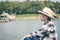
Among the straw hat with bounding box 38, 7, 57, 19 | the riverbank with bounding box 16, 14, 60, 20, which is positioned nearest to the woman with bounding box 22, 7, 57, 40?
the straw hat with bounding box 38, 7, 57, 19

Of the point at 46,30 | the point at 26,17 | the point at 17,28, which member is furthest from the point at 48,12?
the point at 17,28

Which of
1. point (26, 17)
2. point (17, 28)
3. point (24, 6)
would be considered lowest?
point (17, 28)

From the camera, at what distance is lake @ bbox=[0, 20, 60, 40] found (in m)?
2.26

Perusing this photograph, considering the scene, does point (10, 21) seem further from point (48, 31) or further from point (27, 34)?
point (48, 31)

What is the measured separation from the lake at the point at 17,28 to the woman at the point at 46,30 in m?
0.10

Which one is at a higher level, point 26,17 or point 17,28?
point 26,17

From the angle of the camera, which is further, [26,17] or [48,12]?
[26,17]

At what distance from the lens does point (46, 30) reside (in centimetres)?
214

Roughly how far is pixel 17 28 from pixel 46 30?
345 mm

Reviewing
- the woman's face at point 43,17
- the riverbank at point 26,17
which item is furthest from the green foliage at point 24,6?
the woman's face at point 43,17

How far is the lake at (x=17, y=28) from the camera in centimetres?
226

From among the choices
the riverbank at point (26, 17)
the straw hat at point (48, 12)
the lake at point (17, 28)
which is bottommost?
the lake at point (17, 28)

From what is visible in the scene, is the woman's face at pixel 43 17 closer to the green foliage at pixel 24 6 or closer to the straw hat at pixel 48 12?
the straw hat at pixel 48 12

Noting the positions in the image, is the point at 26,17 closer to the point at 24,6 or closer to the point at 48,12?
the point at 24,6
